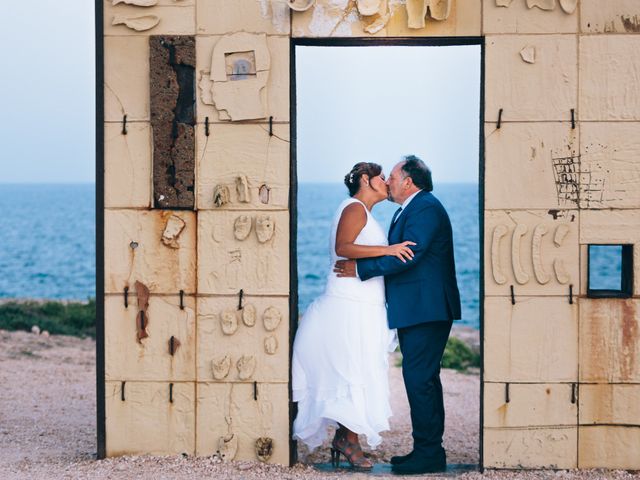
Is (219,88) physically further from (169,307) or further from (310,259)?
(310,259)

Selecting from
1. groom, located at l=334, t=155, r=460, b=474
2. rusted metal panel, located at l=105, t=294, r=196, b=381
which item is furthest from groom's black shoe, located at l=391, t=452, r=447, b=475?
rusted metal panel, located at l=105, t=294, r=196, b=381

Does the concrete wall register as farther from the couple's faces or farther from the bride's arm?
the couple's faces

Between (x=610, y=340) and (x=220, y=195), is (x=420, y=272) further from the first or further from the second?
(x=220, y=195)

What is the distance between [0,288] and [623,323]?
38.3 m

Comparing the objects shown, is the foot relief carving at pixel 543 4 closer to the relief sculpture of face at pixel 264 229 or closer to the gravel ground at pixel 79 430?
the relief sculpture of face at pixel 264 229

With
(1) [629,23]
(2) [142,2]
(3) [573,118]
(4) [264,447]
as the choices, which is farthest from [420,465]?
(2) [142,2]

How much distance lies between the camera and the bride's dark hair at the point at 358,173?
281 inches

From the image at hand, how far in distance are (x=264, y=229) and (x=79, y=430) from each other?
3202mm

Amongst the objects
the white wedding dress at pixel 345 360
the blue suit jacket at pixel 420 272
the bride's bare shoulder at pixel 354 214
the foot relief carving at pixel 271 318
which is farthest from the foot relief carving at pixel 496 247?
the foot relief carving at pixel 271 318

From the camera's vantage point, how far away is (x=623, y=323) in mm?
6539

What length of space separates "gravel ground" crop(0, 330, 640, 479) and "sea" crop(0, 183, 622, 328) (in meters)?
15.0

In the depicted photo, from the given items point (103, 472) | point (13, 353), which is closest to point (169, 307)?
point (103, 472)

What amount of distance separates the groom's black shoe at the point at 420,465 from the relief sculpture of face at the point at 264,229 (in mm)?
1765

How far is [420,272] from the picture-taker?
686cm
